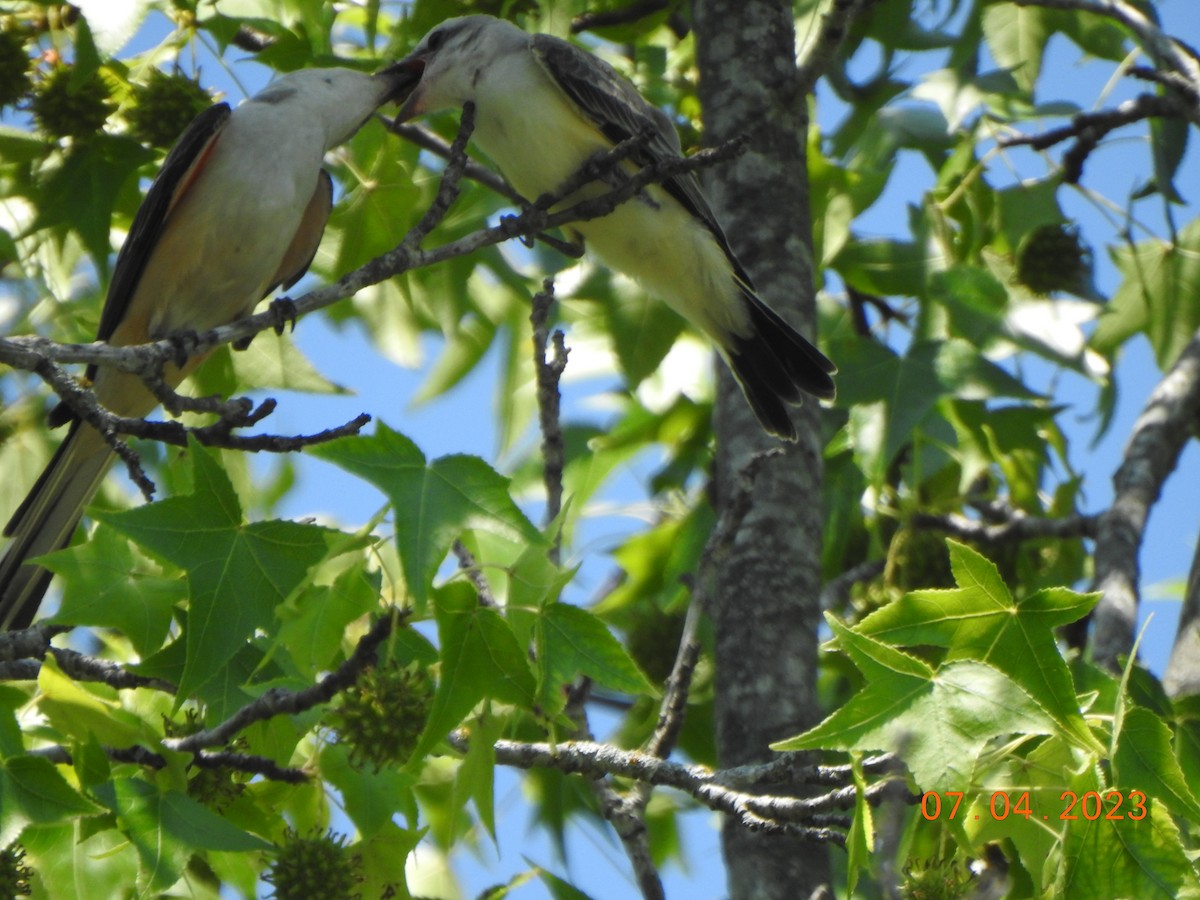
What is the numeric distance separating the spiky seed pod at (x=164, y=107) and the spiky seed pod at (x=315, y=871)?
100 inches

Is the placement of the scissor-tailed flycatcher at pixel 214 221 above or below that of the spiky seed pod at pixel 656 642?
above

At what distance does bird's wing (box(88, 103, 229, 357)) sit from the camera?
161 inches

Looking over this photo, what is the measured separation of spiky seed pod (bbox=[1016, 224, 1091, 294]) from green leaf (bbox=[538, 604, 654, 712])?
3.18m

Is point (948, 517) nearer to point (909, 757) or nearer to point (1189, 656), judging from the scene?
point (1189, 656)

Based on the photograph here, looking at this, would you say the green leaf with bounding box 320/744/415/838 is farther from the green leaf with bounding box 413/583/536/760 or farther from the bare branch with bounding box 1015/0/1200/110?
the bare branch with bounding box 1015/0/1200/110

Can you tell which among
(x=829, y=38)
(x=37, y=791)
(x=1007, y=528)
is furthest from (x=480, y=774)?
(x=1007, y=528)

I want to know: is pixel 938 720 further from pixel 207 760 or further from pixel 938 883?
pixel 207 760

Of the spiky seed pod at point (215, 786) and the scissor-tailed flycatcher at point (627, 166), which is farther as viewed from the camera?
the scissor-tailed flycatcher at point (627, 166)

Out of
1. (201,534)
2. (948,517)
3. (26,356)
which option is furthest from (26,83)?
(948,517)

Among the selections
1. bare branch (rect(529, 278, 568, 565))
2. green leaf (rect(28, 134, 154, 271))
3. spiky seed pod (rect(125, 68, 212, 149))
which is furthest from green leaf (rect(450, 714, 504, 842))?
spiky seed pod (rect(125, 68, 212, 149))

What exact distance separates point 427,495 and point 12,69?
261 cm

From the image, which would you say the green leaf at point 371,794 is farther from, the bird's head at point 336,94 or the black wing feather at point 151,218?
the bird's head at point 336,94

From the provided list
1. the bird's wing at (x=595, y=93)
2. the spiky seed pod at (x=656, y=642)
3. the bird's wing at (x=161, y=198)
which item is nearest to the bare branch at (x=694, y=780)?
the bird's wing at (x=595, y=93)

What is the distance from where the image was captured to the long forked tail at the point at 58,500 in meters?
3.87
